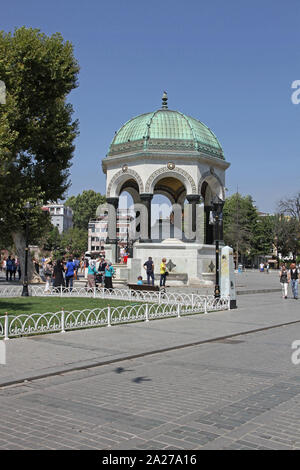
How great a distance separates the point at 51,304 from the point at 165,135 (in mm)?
15313

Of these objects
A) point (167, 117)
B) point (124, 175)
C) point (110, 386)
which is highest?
point (167, 117)

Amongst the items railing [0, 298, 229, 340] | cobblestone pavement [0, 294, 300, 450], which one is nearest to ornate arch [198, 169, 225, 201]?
railing [0, 298, 229, 340]

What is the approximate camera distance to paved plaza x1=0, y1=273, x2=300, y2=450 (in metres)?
4.73

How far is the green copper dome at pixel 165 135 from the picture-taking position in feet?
92.0

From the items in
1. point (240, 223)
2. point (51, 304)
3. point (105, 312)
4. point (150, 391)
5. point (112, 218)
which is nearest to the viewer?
point (150, 391)

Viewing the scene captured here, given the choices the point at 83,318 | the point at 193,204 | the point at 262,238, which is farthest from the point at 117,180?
the point at 262,238

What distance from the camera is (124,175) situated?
29141 millimetres

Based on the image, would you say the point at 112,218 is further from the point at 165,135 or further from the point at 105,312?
the point at 105,312

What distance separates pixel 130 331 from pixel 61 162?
16463 millimetres

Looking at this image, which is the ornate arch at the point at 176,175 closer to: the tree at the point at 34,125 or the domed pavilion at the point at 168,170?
the domed pavilion at the point at 168,170

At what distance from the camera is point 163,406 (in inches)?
228

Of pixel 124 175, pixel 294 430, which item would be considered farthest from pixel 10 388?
pixel 124 175

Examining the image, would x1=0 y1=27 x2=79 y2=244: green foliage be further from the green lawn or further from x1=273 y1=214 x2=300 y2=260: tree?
x1=273 y1=214 x2=300 y2=260: tree
